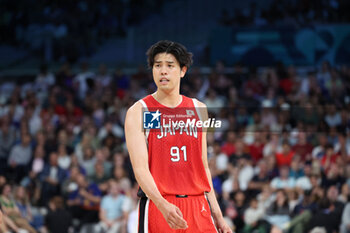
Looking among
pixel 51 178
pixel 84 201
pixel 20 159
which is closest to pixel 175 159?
pixel 84 201

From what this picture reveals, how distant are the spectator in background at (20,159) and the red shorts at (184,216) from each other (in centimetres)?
923

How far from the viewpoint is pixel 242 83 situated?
15016 mm

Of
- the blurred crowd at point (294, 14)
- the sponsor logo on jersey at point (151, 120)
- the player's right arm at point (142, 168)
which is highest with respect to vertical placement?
the blurred crowd at point (294, 14)

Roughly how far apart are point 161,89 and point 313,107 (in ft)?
29.7

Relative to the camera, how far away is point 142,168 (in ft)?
14.6

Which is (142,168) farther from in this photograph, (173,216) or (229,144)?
(229,144)

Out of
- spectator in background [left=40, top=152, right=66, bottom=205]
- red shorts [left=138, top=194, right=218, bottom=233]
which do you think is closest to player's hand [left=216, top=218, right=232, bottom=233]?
red shorts [left=138, top=194, right=218, bottom=233]

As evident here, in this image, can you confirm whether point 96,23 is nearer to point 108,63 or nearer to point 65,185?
point 108,63

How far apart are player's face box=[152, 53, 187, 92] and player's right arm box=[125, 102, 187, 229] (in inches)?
10.2

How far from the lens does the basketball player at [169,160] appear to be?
4.54 m

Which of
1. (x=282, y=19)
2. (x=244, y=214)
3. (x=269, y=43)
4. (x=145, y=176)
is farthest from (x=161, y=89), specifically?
(x=282, y=19)

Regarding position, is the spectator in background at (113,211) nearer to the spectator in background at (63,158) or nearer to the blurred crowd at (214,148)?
the blurred crowd at (214,148)

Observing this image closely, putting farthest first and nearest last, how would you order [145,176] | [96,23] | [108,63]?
[96,23], [108,63], [145,176]

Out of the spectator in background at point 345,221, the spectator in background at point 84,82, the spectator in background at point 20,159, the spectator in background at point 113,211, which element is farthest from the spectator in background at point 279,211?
the spectator in background at point 84,82
